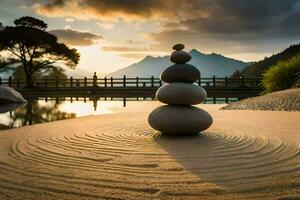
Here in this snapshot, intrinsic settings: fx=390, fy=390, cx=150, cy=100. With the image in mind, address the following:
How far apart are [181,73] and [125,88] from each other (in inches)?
988

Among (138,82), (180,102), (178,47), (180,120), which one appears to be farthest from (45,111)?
(138,82)

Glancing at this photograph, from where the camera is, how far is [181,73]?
7.39 metres

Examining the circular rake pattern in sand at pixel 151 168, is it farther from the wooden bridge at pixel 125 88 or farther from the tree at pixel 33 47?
the tree at pixel 33 47

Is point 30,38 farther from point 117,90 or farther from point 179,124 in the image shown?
point 179,124

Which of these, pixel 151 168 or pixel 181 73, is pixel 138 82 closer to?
pixel 181 73

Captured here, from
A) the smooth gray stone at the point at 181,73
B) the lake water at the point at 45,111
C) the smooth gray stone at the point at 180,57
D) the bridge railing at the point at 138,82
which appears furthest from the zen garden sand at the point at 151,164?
the bridge railing at the point at 138,82

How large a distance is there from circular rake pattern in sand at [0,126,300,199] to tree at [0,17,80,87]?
31.0 metres

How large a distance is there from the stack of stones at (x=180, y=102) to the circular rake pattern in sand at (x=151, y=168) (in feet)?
0.78

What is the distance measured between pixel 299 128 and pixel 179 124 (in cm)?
299

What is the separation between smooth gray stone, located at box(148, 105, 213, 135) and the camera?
22.7ft

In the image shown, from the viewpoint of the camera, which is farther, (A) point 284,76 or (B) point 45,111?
(A) point 284,76

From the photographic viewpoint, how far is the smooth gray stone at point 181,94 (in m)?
7.12

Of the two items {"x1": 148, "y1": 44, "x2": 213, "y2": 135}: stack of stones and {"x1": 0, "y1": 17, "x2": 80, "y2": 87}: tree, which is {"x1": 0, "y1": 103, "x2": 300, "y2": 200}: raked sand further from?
{"x1": 0, "y1": 17, "x2": 80, "y2": 87}: tree

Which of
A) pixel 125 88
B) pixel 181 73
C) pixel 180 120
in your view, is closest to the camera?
pixel 180 120
